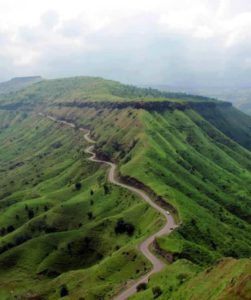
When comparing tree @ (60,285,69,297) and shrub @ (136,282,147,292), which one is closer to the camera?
shrub @ (136,282,147,292)

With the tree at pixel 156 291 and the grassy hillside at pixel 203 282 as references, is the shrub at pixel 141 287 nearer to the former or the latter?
the grassy hillside at pixel 203 282

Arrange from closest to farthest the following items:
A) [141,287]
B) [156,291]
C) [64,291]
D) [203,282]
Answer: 1. [203,282]
2. [156,291]
3. [141,287]
4. [64,291]

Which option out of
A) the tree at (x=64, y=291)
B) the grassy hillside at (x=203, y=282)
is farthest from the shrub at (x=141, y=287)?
the tree at (x=64, y=291)

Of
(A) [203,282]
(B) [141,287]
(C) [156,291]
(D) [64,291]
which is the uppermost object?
(A) [203,282]

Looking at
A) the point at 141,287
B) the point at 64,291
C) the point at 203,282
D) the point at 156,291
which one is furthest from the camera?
the point at 64,291

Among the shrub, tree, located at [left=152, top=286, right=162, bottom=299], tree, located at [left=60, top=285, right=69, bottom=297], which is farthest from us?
tree, located at [left=60, top=285, right=69, bottom=297]

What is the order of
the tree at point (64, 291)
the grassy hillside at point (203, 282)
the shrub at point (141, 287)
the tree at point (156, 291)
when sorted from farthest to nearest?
the tree at point (64, 291) → the shrub at point (141, 287) → the tree at point (156, 291) → the grassy hillside at point (203, 282)

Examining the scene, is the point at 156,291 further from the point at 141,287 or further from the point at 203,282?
the point at 203,282

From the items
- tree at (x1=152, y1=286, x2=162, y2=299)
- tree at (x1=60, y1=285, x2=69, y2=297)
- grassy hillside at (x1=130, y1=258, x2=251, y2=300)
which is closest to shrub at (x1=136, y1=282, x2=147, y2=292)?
grassy hillside at (x1=130, y1=258, x2=251, y2=300)

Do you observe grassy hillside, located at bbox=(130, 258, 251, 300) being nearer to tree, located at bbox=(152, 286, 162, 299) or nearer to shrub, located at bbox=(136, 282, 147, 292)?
Answer: tree, located at bbox=(152, 286, 162, 299)

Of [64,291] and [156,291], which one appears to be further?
[64,291]

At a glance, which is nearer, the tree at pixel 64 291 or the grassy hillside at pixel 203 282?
the grassy hillside at pixel 203 282

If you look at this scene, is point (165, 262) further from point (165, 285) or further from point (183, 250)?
point (165, 285)

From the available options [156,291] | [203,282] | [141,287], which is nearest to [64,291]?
[141,287]
